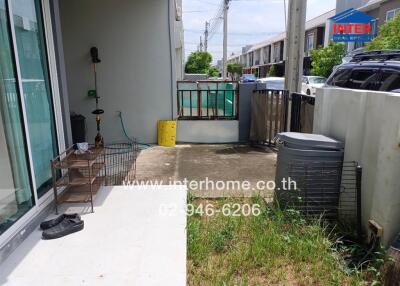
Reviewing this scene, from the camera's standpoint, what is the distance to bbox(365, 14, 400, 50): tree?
9.60 metres

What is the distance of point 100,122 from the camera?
258 inches

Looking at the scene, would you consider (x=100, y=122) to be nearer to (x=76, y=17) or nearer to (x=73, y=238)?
(x=76, y=17)

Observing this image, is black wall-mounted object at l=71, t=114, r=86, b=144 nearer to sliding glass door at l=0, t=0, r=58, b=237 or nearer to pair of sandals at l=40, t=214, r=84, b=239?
sliding glass door at l=0, t=0, r=58, b=237

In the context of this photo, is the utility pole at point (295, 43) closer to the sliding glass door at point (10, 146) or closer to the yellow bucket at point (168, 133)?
the yellow bucket at point (168, 133)

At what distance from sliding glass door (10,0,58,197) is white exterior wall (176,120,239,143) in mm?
3688

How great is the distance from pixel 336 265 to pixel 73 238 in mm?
2075

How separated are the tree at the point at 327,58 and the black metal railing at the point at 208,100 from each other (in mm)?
13369

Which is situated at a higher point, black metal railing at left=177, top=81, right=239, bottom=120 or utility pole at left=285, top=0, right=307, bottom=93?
utility pole at left=285, top=0, right=307, bottom=93

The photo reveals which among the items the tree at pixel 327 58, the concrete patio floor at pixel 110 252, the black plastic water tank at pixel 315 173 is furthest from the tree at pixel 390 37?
the concrete patio floor at pixel 110 252

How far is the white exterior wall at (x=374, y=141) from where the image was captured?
7.72ft

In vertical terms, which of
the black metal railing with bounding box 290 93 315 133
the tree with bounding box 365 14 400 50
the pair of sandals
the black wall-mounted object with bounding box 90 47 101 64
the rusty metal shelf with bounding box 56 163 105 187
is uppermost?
the tree with bounding box 365 14 400 50

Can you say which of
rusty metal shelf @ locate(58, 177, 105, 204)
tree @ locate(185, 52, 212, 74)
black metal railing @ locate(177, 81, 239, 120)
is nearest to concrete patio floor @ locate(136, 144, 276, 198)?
black metal railing @ locate(177, 81, 239, 120)

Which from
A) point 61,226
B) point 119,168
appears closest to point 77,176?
point 61,226

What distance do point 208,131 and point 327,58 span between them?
14.2m
